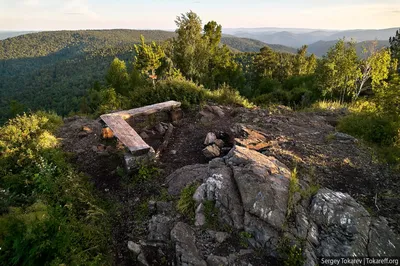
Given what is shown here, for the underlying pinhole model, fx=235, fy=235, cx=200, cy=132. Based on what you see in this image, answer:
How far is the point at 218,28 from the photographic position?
85.1ft

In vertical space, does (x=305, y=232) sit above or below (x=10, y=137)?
below

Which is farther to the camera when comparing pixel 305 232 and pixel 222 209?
pixel 222 209

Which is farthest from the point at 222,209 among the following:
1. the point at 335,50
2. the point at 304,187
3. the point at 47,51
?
the point at 47,51

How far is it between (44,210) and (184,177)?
7.73 ft

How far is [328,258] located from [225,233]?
135 cm

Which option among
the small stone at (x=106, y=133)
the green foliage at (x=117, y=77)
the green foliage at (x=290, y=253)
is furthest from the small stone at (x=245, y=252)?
the green foliage at (x=117, y=77)

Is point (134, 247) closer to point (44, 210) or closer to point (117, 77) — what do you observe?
point (44, 210)

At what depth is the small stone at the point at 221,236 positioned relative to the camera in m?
3.35

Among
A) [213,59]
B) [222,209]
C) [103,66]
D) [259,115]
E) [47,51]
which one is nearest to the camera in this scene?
[222,209]

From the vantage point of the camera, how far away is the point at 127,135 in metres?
5.80

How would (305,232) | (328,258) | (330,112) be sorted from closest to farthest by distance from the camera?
(328,258), (305,232), (330,112)

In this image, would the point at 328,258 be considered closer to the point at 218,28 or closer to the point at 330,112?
the point at 330,112

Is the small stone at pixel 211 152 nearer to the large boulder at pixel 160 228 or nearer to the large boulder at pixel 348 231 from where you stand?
the large boulder at pixel 160 228

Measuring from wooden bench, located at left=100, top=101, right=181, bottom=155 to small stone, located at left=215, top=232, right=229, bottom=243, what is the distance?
103 inches
